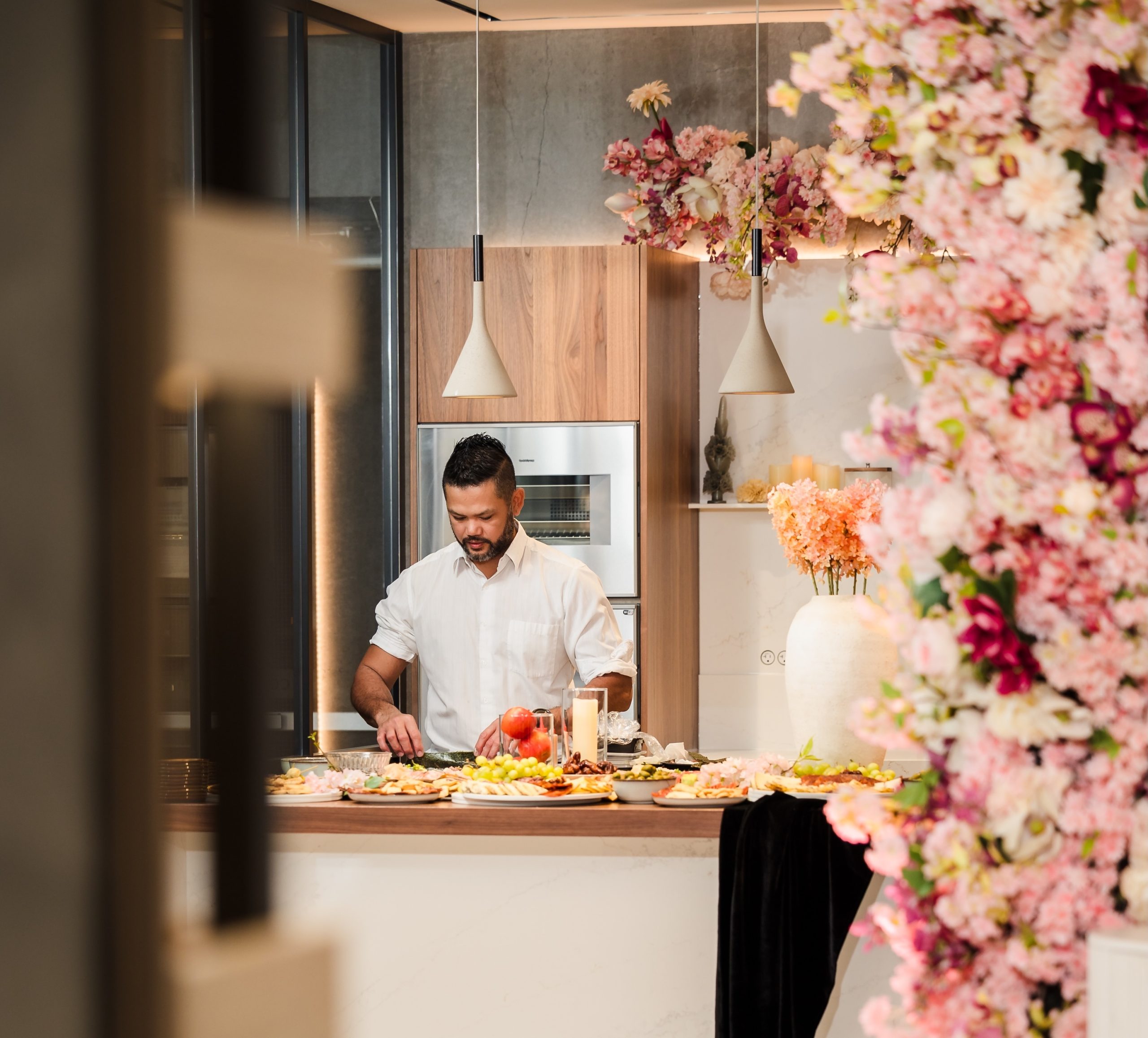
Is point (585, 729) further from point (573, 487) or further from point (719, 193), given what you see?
point (719, 193)

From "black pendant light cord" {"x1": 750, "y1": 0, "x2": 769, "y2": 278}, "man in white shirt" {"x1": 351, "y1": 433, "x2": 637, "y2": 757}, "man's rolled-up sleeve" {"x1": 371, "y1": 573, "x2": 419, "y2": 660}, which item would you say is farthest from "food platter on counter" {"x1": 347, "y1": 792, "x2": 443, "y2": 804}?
"black pendant light cord" {"x1": 750, "y1": 0, "x2": 769, "y2": 278}

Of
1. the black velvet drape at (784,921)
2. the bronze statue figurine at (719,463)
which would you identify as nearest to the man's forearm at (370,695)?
the black velvet drape at (784,921)

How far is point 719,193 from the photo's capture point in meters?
4.73

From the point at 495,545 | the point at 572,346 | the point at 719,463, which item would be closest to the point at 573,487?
the point at 572,346

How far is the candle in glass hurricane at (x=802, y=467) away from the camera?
A: 15.4 ft

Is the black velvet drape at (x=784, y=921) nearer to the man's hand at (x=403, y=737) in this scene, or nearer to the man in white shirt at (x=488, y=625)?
the man's hand at (x=403, y=737)

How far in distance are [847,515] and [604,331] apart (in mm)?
1959

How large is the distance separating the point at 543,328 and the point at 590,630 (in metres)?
1.26

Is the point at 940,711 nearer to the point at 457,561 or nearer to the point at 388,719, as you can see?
the point at 388,719

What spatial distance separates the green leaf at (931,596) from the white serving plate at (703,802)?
1241 mm

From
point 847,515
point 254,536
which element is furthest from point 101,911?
point 847,515

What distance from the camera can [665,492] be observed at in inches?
186

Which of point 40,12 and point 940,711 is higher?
point 40,12

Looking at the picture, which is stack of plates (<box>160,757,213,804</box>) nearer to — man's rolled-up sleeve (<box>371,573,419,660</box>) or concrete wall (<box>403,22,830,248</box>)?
man's rolled-up sleeve (<box>371,573,419,660</box>)
